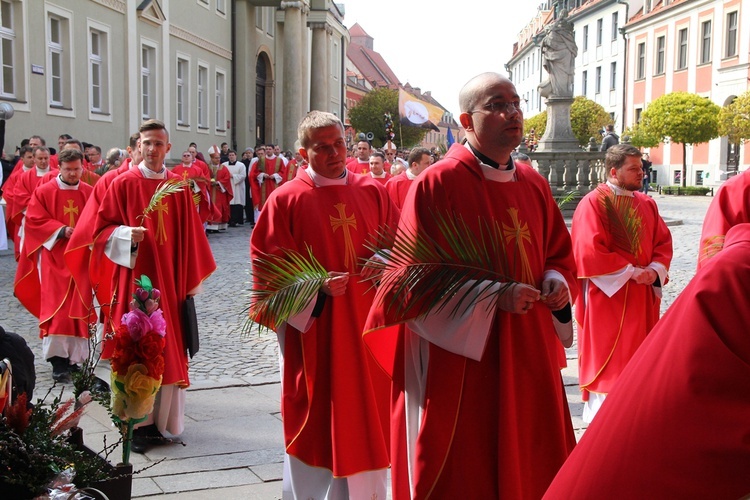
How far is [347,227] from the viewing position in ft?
15.7

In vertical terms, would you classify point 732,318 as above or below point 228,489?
above

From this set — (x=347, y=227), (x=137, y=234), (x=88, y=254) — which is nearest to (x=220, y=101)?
(x=88, y=254)

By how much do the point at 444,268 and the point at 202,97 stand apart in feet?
89.5

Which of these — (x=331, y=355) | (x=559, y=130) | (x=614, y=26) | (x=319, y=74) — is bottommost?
(x=331, y=355)

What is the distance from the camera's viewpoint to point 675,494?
1.59 metres

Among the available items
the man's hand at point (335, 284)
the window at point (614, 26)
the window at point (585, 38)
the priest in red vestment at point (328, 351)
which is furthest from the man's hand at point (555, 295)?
the window at point (585, 38)

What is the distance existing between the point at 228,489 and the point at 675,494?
12.8 ft

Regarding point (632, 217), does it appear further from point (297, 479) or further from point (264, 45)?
point (264, 45)

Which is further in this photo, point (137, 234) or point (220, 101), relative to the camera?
point (220, 101)

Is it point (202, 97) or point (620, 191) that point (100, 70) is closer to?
point (202, 97)

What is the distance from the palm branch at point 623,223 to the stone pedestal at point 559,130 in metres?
19.0

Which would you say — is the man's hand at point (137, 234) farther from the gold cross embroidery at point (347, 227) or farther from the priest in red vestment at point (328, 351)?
the gold cross embroidery at point (347, 227)

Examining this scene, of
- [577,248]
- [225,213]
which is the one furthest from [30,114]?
[577,248]

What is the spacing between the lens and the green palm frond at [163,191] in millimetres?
5605
